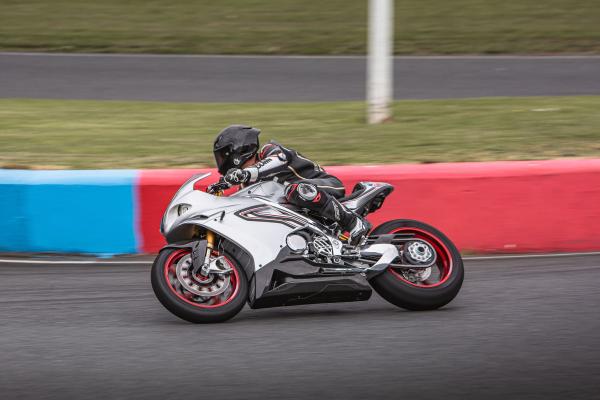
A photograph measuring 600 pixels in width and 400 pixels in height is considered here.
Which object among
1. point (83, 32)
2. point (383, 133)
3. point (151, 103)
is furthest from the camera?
Result: point (83, 32)

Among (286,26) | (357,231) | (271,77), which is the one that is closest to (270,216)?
(357,231)

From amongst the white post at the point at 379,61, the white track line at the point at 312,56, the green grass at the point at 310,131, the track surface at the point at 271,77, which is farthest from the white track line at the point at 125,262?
the white track line at the point at 312,56

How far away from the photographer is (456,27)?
21484 millimetres

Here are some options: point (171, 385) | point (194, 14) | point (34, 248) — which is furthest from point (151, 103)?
point (171, 385)

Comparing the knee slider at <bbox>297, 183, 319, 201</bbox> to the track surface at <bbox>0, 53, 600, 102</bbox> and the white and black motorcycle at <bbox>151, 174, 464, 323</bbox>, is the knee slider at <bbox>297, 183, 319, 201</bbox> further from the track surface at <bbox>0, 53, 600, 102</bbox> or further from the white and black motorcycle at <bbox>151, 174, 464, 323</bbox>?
the track surface at <bbox>0, 53, 600, 102</bbox>

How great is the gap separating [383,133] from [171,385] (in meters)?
Answer: 6.65

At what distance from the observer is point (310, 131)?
12.1 meters

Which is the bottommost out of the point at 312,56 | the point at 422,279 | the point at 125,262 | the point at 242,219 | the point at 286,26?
the point at 125,262

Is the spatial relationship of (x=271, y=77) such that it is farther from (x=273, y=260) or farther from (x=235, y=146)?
(x=273, y=260)

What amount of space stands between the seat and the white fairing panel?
400 mm

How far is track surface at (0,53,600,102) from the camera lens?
16156 millimetres

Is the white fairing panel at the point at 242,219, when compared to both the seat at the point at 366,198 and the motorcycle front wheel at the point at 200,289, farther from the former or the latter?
the seat at the point at 366,198

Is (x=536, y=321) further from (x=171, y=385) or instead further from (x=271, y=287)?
(x=171, y=385)

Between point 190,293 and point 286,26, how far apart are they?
1566 centimetres
